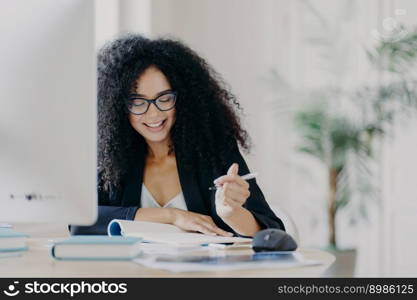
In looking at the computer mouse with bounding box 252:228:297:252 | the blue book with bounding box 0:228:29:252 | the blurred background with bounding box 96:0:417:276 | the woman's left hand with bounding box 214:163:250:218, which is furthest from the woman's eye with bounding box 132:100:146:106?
the blurred background with bounding box 96:0:417:276

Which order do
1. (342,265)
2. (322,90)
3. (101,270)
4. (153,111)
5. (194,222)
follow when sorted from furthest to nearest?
1. (322,90)
2. (153,111)
3. (194,222)
4. (342,265)
5. (101,270)

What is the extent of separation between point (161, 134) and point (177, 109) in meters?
0.12

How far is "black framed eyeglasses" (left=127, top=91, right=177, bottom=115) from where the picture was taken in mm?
2086

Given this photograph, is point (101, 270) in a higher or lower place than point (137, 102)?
lower

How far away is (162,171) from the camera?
2.21 meters

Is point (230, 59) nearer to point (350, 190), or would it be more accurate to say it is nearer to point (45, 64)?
point (350, 190)

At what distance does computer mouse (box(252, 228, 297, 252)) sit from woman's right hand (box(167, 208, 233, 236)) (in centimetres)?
48

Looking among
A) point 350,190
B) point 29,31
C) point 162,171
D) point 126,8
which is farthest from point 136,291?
point 126,8

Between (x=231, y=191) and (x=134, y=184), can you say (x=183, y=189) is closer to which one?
(x=134, y=184)

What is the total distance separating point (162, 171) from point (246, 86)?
1451 millimetres

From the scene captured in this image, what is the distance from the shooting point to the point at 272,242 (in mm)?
1337

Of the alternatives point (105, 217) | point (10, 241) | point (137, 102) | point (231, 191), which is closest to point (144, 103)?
point (137, 102)

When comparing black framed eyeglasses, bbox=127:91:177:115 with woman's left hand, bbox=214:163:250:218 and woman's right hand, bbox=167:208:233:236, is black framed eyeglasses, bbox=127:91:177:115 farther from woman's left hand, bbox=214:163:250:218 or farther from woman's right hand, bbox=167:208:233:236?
woman's left hand, bbox=214:163:250:218

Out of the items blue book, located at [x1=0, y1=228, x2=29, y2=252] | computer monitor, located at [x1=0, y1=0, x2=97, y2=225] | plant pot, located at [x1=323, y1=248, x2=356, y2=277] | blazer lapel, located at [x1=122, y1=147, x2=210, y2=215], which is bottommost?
plant pot, located at [x1=323, y1=248, x2=356, y2=277]
